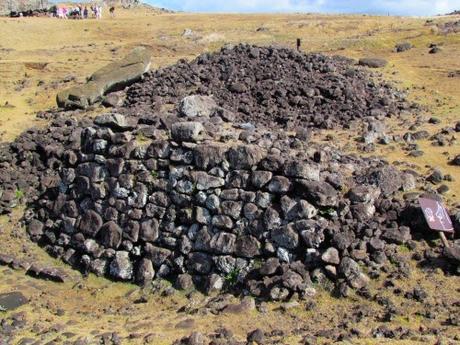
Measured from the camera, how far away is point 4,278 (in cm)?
1157

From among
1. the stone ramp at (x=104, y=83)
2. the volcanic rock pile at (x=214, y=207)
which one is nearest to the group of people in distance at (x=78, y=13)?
the stone ramp at (x=104, y=83)

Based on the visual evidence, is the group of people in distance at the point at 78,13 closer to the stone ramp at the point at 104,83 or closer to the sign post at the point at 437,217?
A: the stone ramp at the point at 104,83

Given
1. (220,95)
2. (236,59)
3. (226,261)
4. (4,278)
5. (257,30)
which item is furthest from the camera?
(257,30)

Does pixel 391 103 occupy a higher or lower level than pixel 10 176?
higher

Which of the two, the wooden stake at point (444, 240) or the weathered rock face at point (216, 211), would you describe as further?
the weathered rock face at point (216, 211)

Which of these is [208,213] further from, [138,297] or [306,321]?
[306,321]

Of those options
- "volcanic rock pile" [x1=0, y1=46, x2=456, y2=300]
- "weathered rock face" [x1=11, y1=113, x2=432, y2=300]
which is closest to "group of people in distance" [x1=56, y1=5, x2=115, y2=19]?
"volcanic rock pile" [x1=0, y1=46, x2=456, y2=300]

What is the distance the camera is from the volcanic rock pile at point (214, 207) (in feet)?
32.7

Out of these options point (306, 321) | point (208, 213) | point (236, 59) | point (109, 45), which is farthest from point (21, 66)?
point (306, 321)

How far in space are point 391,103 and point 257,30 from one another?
73.3 ft

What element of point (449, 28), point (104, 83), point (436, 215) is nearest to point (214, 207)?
point (436, 215)

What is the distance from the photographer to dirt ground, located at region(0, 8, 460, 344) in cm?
889

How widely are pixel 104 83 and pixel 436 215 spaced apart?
12746 millimetres

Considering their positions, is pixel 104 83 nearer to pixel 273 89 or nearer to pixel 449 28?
pixel 273 89
